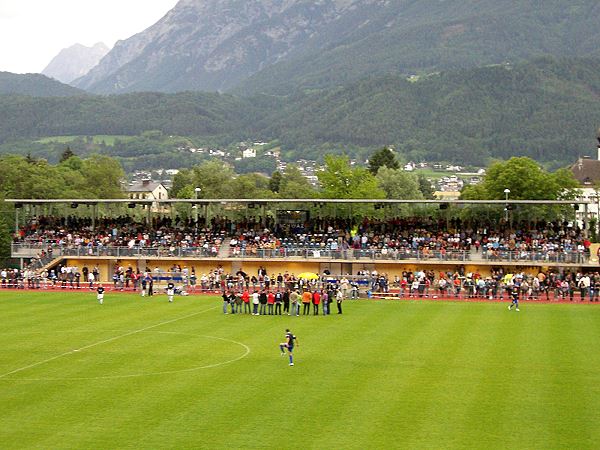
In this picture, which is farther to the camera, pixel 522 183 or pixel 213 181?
pixel 213 181

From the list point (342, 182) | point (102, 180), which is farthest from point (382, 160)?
point (342, 182)

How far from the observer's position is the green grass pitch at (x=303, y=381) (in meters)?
25.4

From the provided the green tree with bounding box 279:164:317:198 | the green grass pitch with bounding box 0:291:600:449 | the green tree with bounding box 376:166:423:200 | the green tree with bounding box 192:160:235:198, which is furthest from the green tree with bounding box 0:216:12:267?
the green tree with bounding box 279:164:317:198

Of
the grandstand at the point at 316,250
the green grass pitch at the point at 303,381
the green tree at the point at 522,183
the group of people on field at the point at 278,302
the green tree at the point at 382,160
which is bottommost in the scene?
the green grass pitch at the point at 303,381

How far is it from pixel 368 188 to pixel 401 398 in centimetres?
8209

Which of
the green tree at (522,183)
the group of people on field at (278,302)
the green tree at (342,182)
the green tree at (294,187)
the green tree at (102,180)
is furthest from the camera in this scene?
the green tree at (294,187)

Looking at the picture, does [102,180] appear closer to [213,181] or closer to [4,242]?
[213,181]

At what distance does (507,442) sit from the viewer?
2464 cm

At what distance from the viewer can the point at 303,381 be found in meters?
31.7

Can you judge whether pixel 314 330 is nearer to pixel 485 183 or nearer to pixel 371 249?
pixel 371 249

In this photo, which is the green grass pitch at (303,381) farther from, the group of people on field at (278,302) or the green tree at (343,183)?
the green tree at (343,183)

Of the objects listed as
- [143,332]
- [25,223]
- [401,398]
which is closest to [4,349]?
[143,332]

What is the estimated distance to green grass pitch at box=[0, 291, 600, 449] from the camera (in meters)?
25.4

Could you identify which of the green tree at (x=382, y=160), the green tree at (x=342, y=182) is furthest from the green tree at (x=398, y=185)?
the green tree at (x=342, y=182)
